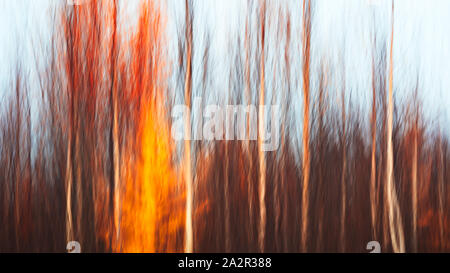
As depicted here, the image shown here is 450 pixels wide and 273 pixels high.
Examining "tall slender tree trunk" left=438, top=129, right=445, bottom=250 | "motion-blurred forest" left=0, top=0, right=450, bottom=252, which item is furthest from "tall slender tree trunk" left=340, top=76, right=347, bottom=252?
"tall slender tree trunk" left=438, top=129, right=445, bottom=250

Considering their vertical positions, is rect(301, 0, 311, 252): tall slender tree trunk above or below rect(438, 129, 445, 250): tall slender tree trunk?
above

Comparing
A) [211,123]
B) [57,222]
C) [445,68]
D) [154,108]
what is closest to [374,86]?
[445,68]

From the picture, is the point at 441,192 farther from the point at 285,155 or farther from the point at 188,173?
the point at 188,173

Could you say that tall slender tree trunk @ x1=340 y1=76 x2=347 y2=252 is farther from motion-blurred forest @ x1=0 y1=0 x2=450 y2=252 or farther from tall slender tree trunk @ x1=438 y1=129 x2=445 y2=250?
tall slender tree trunk @ x1=438 y1=129 x2=445 y2=250

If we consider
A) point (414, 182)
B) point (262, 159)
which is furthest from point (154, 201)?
point (414, 182)

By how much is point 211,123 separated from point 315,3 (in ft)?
2.87

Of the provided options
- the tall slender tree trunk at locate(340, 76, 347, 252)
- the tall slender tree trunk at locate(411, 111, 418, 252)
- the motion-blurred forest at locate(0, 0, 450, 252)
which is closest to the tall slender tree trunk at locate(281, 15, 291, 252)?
the motion-blurred forest at locate(0, 0, 450, 252)

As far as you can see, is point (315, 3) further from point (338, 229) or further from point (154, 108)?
Result: point (338, 229)

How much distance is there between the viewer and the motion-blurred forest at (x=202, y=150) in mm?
2605

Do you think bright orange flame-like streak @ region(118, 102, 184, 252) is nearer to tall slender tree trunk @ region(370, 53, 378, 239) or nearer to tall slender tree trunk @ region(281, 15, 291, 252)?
tall slender tree trunk @ region(281, 15, 291, 252)

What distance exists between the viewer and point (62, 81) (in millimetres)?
2641

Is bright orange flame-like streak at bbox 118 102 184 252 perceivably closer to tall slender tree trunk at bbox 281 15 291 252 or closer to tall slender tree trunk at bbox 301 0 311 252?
tall slender tree trunk at bbox 281 15 291 252

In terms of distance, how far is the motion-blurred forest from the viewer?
261 cm

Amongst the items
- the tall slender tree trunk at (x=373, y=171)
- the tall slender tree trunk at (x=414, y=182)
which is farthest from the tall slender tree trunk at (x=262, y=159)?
the tall slender tree trunk at (x=414, y=182)
